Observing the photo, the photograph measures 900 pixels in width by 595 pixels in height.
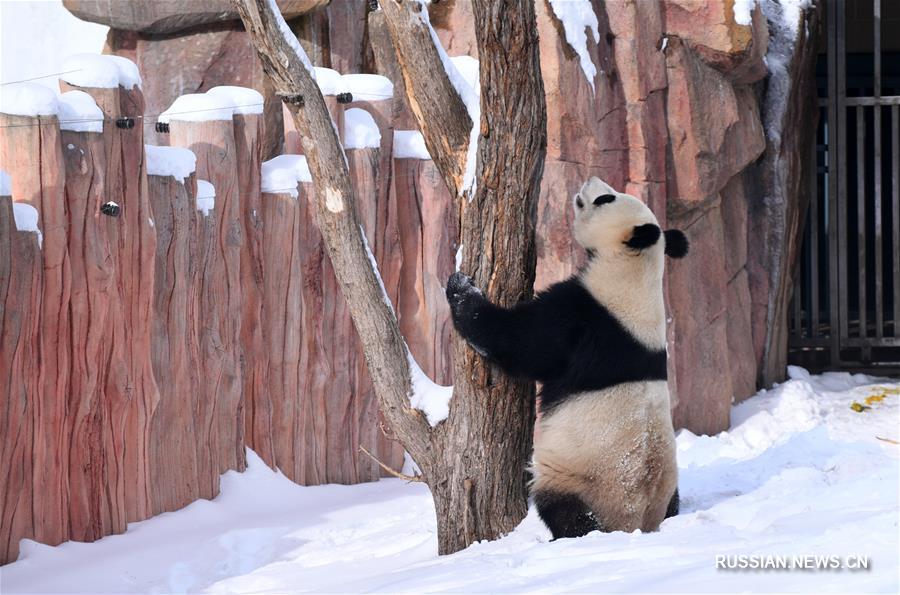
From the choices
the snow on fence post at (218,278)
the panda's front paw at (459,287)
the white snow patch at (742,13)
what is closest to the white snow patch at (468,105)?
the panda's front paw at (459,287)

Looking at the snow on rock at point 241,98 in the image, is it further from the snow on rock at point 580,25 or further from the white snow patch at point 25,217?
the snow on rock at point 580,25

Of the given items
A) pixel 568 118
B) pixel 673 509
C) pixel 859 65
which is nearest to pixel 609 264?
pixel 673 509

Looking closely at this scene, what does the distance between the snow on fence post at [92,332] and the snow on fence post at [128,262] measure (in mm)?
13

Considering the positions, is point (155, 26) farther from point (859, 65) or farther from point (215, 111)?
point (859, 65)

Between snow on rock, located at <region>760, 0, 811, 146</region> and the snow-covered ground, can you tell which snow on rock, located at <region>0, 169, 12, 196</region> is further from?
snow on rock, located at <region>760, 0, 811, 146</region>

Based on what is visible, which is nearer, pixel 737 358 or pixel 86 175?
pixel 86 175

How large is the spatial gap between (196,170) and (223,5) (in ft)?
8.60

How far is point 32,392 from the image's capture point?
4.38 meters

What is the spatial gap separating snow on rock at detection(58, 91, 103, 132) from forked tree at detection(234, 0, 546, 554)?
3.30ft

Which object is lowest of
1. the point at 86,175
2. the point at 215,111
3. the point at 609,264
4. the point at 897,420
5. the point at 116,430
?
the point at 897,420

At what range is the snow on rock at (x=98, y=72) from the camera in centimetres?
471

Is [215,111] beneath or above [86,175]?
above

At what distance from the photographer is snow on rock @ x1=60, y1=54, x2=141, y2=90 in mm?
4715

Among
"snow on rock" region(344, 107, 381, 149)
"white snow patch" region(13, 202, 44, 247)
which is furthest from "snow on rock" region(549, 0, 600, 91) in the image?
"white snow patch" region(13, 202, 44, 247)
